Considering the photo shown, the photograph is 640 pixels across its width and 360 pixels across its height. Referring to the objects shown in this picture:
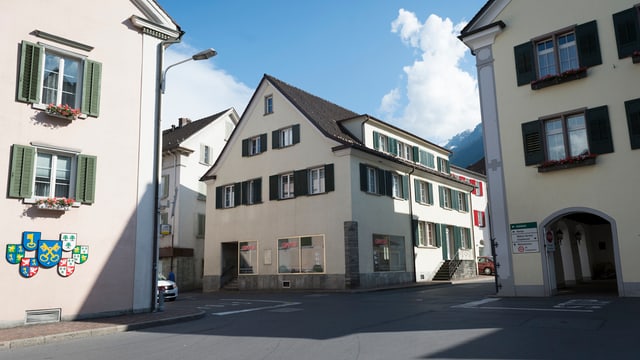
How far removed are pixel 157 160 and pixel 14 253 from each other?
485 centimetres

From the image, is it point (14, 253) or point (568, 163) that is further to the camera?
point (568, 163)

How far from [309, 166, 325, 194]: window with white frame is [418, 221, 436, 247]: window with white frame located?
26.7ft

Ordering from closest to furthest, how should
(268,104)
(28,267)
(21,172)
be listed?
(28,267), (21,172), (268,104)

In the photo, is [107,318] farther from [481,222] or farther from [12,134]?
[481,222]

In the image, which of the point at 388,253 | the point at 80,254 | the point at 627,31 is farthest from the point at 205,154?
the point at 627,31

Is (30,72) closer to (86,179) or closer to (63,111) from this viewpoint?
(63,111)

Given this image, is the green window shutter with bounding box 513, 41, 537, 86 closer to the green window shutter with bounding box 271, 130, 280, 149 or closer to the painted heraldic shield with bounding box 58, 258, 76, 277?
the green window shutter with bounding box 271, 130, 280, 149

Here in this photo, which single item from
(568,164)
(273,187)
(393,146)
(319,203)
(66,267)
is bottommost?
(66,267)

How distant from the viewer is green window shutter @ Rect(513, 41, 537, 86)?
693 inches

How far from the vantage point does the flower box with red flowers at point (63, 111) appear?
42.6 ft

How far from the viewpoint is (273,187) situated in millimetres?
28281

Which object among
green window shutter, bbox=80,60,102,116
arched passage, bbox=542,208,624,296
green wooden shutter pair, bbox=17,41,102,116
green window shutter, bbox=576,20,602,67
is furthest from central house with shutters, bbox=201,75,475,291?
green wooden shutter pair, bbox=17,41,102,116

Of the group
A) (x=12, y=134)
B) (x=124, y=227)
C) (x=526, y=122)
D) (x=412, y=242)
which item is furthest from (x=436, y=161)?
(x=12, y=134)

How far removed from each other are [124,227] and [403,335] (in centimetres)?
A: 902
